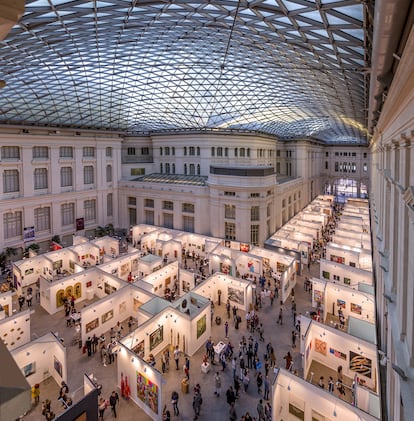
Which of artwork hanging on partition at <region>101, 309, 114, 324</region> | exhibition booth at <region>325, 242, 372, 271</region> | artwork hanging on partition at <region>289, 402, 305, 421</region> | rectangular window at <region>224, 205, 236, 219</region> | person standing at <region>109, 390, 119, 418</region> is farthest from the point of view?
rectangular window at <region>224, 205, 236, 219</region>

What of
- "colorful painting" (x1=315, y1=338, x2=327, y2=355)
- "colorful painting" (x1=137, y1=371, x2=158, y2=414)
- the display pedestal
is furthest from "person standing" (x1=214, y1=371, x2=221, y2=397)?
"colorful painting" (x1=315, y1=338, x2=327, y2=355)

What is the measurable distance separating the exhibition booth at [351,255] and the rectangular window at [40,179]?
3985 cm

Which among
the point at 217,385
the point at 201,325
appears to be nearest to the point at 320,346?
the point at 217,385

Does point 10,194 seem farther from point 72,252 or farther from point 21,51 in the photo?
point 21,51

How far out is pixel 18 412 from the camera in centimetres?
206

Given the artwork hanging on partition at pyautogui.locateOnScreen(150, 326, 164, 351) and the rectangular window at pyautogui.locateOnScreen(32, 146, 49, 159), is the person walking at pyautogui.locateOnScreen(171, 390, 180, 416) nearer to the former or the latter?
the artwork hanging on partition at pyautogui.locateOnScreen(150, 326, 164, 351)

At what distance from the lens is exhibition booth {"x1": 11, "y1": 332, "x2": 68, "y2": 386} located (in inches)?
727

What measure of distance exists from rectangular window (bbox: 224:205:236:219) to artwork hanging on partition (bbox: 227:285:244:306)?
1794 cm

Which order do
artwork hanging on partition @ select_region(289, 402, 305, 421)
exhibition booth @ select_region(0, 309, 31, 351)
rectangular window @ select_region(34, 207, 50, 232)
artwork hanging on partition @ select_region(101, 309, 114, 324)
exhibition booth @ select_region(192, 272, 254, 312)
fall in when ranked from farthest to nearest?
rectangular window @ select_region(34, 207, 50, 232) → exhibition booth @ select_region(192, 272, 254, 312) → artwork hanging on partition @ select_region(101, 309, 114, 324) → exhibition booth @ select_region(0, 309, 31, 351) → artwork hanging on partition @ select_region(289, 402, 305, 421)

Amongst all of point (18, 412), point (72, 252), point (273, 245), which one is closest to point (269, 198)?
point (273, 245)

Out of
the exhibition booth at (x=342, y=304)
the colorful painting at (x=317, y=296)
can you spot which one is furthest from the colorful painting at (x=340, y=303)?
the colorful painting at (x=317, y=296)

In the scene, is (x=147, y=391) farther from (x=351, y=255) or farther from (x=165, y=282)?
(x=351, y=255)

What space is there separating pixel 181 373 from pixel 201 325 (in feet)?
11.6

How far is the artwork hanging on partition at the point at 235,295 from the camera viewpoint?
92.5 feet
